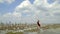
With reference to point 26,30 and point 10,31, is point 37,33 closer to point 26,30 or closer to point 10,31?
point 26,30

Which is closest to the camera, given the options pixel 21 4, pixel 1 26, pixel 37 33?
pixel 21 4

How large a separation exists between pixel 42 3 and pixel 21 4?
1.26 m

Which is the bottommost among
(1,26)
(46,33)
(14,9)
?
(46,33)

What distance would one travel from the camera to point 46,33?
12375 millimetres

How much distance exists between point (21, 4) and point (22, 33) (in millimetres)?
2012

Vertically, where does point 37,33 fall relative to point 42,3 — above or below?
below

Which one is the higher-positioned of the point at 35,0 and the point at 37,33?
the point at 35,0

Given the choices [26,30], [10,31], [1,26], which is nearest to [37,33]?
[26,30]

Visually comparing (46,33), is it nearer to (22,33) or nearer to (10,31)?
(22,33)

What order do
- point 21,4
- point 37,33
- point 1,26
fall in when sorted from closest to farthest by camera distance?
Answer: point 21,4, point 37,33, point 1,26

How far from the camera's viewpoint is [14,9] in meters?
11.1

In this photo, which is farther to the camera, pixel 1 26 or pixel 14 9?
pixel 1 26

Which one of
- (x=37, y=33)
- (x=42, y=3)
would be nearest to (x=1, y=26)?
(x=37, y=33)

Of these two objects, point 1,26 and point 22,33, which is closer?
point 22,33
